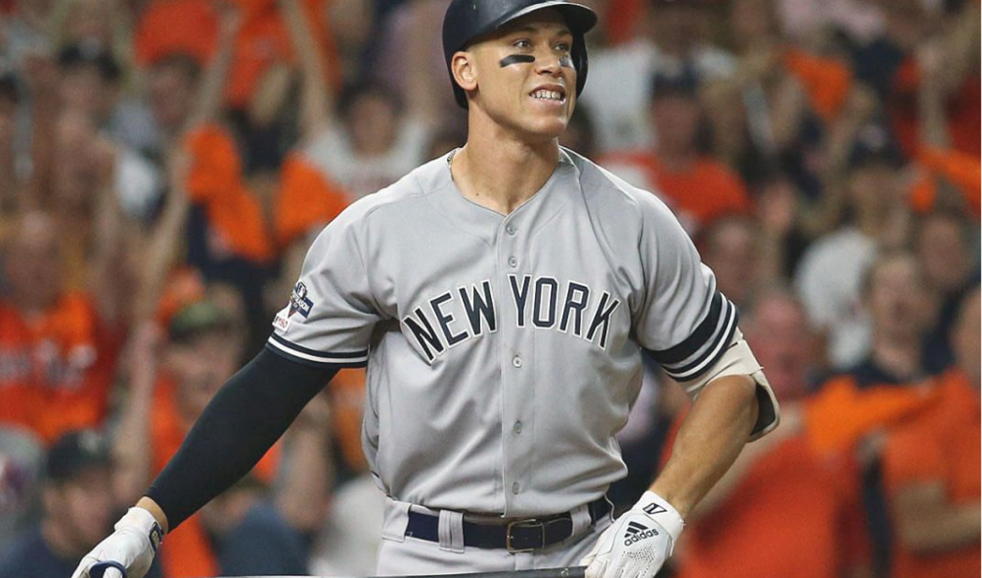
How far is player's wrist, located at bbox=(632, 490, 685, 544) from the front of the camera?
9.52ft

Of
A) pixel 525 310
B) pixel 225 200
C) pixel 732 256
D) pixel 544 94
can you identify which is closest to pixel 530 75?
pixel 544 94

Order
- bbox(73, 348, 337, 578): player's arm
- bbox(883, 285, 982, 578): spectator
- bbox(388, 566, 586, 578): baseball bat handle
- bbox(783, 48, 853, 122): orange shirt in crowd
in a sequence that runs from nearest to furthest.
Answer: bbox(388, 566, 586, 578): baseball bat handle
bbox(73, 348, 337, 578): player's arm
bbox(883, 285, 982, 578): spectator
bbox(783, 48, 853, 122): orange shirt in crowd

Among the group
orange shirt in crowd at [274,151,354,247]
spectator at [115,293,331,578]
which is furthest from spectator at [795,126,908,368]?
spectator at [115,293,331,578]

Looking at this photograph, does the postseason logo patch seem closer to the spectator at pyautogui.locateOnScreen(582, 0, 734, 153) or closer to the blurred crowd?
the blurred crowd

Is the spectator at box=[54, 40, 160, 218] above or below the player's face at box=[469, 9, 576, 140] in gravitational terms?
below

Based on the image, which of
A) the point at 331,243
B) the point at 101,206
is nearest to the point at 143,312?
the point at 101,206

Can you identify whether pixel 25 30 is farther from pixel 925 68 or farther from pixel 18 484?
pixel 925 68

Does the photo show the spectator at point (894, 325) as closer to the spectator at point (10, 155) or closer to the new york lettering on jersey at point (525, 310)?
the new york lettering on jersey at point (525, 310)

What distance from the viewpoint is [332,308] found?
3.12 meters

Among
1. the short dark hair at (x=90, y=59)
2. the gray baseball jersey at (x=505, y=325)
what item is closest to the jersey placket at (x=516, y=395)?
the gray baseball jersey at (x=505, y=325)

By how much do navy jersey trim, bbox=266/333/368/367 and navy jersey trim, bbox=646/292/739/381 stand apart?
1.97ft

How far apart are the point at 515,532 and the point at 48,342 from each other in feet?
10.1

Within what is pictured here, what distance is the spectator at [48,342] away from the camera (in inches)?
220

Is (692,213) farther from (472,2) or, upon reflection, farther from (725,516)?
(472,2)
